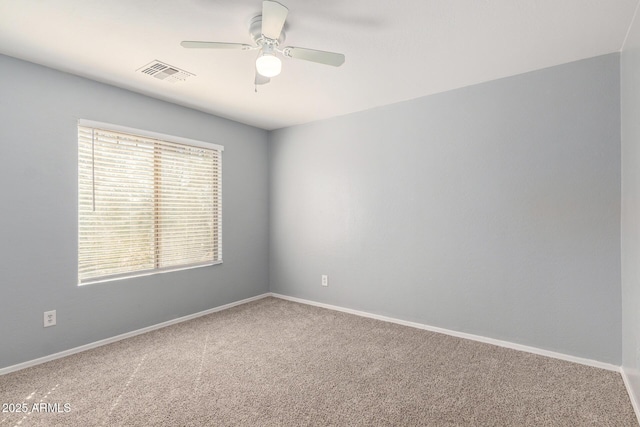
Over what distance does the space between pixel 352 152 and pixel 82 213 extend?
2.70m

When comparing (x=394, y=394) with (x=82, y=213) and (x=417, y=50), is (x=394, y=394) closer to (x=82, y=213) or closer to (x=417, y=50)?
(x=417, y=50)

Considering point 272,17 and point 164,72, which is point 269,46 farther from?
point 164,72

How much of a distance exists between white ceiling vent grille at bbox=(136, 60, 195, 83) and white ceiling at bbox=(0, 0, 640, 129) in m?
0.07

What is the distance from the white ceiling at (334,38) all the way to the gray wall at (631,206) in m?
0.24

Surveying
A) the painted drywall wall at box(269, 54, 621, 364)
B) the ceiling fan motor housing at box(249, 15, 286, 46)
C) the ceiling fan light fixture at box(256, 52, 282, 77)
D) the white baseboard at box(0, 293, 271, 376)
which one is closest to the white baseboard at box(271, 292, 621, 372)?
the painted drywall wall at box(269, 54, 621, 364)

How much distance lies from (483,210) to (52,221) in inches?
143

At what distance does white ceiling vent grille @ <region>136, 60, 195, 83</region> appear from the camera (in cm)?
251

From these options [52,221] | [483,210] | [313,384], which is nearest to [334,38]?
[483,210]

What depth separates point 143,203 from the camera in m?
3.16

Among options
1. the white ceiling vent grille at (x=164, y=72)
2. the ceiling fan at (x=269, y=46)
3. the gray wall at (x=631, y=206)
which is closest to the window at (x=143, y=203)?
the white ceiling vent grille at (x=164, y=72)

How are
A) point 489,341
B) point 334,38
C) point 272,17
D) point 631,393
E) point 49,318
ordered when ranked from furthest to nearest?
point 489,341 → point 49,318 → point 334,38 → point 631,393 → point 272,17

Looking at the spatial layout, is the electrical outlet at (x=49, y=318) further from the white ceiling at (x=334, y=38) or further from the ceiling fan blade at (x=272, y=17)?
the ceiling fan blade at (x=272, y=17)

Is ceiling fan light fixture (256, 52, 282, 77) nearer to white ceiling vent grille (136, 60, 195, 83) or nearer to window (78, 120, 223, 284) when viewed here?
white ceiling vent grille (136, 60, 195, 83)

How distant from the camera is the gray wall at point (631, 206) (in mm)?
1847
